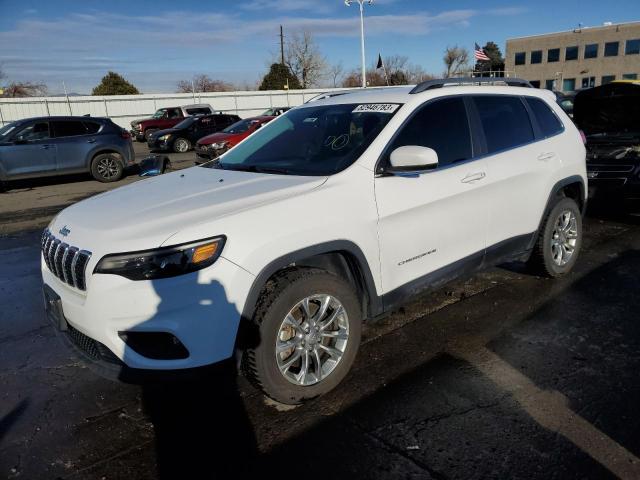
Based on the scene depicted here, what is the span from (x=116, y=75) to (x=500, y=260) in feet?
165

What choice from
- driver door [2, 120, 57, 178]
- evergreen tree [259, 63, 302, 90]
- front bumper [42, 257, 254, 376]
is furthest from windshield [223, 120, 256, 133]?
evergreen tree [259, 63, 302, 90]

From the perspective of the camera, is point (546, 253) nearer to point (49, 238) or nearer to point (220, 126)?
point (49, 238)

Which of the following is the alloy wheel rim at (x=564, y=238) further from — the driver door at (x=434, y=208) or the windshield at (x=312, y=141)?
the windshield at (x=312, y=141)

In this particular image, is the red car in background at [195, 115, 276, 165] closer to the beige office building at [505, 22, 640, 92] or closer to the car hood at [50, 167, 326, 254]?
the car hood at [50, 167, 326, 254]

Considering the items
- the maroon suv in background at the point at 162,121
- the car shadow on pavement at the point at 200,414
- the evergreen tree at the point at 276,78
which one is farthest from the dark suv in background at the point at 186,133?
the evergreen tree at the point at 276,78

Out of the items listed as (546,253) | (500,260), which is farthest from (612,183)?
(500,260)

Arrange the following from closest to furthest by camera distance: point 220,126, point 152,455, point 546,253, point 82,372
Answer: point 152,455
point 82,372
point 546,253
point 220,126

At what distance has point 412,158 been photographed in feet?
10.0

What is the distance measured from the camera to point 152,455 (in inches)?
103

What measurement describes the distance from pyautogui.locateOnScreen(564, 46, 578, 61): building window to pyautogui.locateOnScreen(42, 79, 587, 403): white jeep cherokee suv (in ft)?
215

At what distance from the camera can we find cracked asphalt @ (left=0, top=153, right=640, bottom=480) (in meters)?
2.47

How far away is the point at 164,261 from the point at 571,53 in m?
69.3

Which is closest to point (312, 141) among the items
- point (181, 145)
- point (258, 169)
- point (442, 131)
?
point (258, 169)

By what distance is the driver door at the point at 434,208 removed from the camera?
3.19 meters
